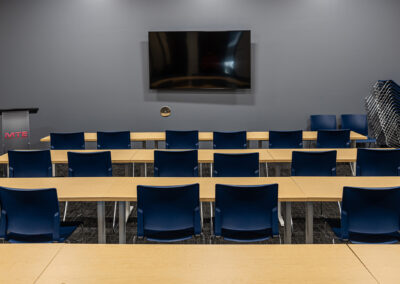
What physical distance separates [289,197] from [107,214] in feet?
8.87

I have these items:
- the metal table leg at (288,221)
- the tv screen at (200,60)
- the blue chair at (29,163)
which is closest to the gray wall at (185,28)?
the tv screen at (200,60)

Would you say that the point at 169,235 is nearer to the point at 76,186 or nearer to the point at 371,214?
the point at 76,186

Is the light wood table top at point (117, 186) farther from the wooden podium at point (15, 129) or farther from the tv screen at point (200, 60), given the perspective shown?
the tv screen at point (200, 60)

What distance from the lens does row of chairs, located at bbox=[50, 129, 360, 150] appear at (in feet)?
19.7

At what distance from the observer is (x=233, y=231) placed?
304 centimetres

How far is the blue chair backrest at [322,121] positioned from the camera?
848 centimetres

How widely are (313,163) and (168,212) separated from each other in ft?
6.92

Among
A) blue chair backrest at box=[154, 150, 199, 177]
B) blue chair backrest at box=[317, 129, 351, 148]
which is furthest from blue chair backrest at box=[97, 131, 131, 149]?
blue chair backrest at box=[317, 129, 351, 148]

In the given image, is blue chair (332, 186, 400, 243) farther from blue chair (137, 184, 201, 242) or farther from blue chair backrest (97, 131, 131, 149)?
blue chair backrest (97, 131, 131, 149)

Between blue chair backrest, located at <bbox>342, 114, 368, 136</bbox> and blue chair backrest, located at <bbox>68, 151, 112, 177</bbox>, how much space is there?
19.7 ft
